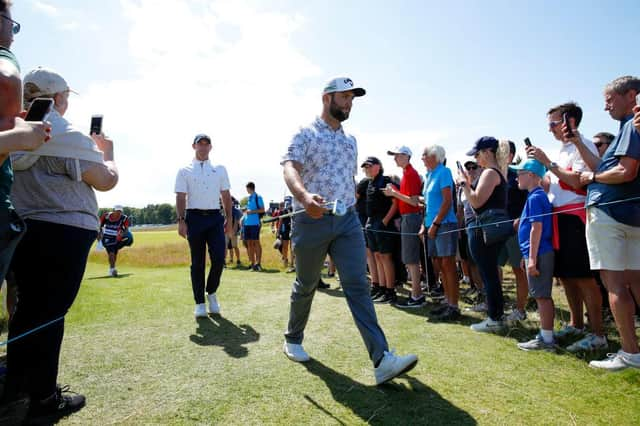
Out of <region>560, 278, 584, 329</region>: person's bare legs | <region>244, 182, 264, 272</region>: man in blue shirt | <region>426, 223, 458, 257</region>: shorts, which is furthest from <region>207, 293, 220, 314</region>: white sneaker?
<region>244, 182, 264, 272</region>: man in blue shirt

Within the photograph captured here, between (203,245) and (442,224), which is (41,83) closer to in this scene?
(203,245)

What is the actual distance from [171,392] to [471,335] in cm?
314

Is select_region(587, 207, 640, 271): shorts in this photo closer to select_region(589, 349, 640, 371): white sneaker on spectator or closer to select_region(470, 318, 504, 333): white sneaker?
select_region(589, 349, 640, 371): white sneaker on spectator

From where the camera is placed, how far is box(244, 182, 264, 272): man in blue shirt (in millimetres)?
12281

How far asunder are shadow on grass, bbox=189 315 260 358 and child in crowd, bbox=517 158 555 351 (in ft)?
9.06

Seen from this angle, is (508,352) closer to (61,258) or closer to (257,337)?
(257,337)

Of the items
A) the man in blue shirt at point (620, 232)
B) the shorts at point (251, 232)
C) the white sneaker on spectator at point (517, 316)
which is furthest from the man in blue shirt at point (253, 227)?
the man in blue shirt at point (620, 232)

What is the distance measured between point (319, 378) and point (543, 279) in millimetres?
2485

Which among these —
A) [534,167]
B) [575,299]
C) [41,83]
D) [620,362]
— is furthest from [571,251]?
[41,83]

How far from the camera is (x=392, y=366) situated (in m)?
2.98

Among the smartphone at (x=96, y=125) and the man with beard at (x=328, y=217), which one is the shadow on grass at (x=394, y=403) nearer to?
the man with beard at (x=328, y=217)

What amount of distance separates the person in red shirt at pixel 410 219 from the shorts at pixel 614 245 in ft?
9.01

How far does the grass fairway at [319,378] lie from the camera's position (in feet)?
8.78

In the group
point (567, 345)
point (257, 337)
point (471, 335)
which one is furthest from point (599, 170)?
point (257, 337)
